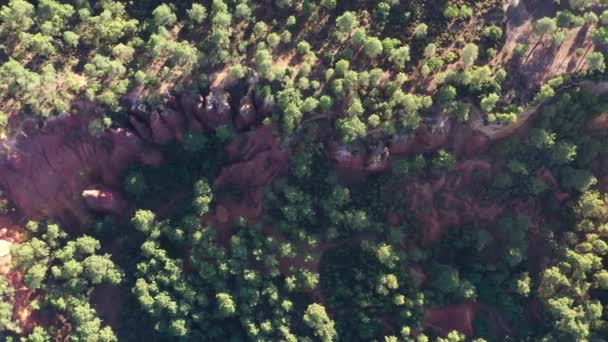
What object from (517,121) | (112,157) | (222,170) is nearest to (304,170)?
(222,170)

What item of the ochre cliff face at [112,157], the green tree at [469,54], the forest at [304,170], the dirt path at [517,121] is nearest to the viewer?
the green tree at [469,54]

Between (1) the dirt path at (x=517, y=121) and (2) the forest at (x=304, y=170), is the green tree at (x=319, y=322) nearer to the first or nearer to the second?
(2) the forest at (x=304, y=170)

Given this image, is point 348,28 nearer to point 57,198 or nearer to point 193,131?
point 193,131

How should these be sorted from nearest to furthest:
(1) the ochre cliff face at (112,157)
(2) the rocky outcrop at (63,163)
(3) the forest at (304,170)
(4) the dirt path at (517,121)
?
1. (3) the forest at (304,170)
2. (4) the dirt path at (517,121)
3. (1) the ochre cliff face at (112,157)
4. (2) the rocky outcrop at (63,163)

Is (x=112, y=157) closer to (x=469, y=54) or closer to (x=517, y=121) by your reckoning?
(x=469, y=54)

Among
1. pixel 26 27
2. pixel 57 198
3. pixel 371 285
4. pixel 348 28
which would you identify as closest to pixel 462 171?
pixel 371 285

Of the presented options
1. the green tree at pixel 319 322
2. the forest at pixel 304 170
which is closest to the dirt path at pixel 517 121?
the forest at pixel 304 170

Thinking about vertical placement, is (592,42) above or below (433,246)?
above

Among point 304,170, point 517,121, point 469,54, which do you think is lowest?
point 304,170
